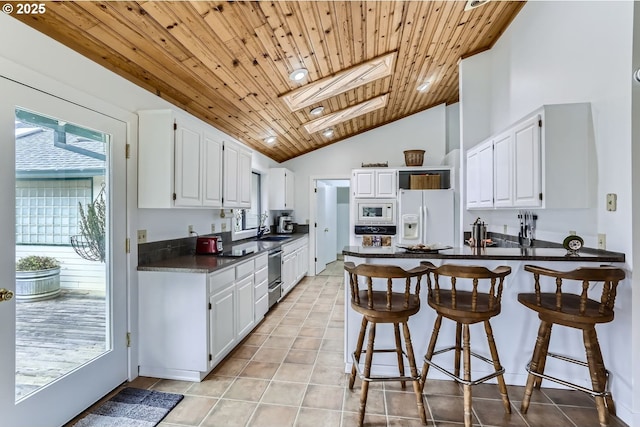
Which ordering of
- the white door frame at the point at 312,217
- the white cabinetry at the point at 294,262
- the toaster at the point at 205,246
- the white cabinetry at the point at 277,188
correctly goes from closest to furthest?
the toaster at the point at 205,246, the white cabinetry at the point at 294,262, the white cabinetry at the point at 277,188, the white door frame at the point at 312,217

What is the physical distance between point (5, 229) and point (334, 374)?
2288 mm

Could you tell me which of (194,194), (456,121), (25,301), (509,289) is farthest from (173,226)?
(456,121)

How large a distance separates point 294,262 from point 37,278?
351 cm

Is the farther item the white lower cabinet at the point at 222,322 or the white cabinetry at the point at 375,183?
the white cabinetry at the point at 375,183

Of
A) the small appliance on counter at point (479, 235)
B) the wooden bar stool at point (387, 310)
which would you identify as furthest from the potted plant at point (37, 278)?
the small appliance on counter at point (479, 235)

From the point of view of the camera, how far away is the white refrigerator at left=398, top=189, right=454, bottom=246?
4.89 m

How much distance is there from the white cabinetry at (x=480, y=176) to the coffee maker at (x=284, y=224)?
3282 millimetres

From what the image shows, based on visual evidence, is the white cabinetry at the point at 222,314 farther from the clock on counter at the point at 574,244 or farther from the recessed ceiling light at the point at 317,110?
the clock on counter at the point at 574,244

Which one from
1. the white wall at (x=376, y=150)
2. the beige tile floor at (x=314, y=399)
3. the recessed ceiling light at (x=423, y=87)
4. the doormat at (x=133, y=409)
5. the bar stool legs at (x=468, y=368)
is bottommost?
the beige tile floor at (x=314, y=399)

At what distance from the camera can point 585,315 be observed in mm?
1750

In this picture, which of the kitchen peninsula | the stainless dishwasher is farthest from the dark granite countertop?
the stainless dishwasher

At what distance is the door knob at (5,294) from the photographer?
1.48m

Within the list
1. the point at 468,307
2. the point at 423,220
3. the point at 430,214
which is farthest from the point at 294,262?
the point at 468,307

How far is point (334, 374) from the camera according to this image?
2438 mm
